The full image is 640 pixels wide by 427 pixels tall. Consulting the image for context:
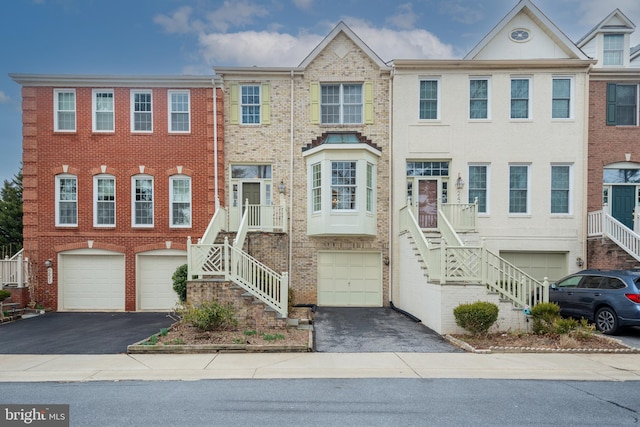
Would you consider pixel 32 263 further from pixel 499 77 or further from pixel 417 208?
pixel 499 77

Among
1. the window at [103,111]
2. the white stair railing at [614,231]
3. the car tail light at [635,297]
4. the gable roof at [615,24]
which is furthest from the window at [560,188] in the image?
the window at [103,111]

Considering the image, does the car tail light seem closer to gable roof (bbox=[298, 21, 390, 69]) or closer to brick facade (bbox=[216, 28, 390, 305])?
brick facade (bbox=[216, 28, 390, 305])

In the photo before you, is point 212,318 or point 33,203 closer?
point 212,318

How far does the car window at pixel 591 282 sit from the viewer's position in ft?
38.0

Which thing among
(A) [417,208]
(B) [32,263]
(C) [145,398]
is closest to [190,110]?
(B) [32,263]

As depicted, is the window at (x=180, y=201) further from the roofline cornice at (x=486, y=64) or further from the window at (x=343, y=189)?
the roofline cornice at (x=486, y=64)

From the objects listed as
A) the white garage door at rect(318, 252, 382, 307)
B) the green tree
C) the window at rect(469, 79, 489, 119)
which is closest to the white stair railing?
the window at rect(469, 79, 489, 119)

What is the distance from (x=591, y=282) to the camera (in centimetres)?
1178

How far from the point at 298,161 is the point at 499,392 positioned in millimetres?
11273

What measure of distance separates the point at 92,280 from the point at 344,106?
40.3 feet

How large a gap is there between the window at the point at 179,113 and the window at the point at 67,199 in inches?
179

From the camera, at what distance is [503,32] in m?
16.1

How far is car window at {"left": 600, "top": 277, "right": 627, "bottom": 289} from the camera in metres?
11.0

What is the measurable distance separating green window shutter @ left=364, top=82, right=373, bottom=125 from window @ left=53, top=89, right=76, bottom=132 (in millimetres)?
11668
